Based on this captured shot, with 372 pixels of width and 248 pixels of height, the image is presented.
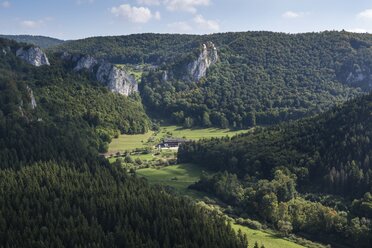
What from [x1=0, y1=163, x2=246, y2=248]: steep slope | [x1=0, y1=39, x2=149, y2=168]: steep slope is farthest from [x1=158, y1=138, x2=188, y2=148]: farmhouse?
[x1=0, y1=163, x2=246, y2=248]: steep slope

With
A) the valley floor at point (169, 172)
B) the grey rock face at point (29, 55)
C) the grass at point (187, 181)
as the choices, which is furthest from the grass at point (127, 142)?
the grey rock face at point (29, 55)

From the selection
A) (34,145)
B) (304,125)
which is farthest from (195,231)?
(304,125)

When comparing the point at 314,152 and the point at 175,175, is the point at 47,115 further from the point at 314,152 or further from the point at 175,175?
the point at 314,152

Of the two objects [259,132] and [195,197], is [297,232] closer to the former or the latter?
[195,197]

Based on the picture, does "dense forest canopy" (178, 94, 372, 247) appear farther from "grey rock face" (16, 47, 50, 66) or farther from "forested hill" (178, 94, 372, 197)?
"grey rock face" (16, 47, 50, 66)

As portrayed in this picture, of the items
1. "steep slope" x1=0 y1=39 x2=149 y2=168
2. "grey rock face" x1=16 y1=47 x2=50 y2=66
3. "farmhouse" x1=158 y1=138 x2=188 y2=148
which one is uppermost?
"grey rock face" x1=16 y1=47 x2=50 y2=66

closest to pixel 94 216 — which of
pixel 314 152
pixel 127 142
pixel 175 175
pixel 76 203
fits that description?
pixel 76 203
